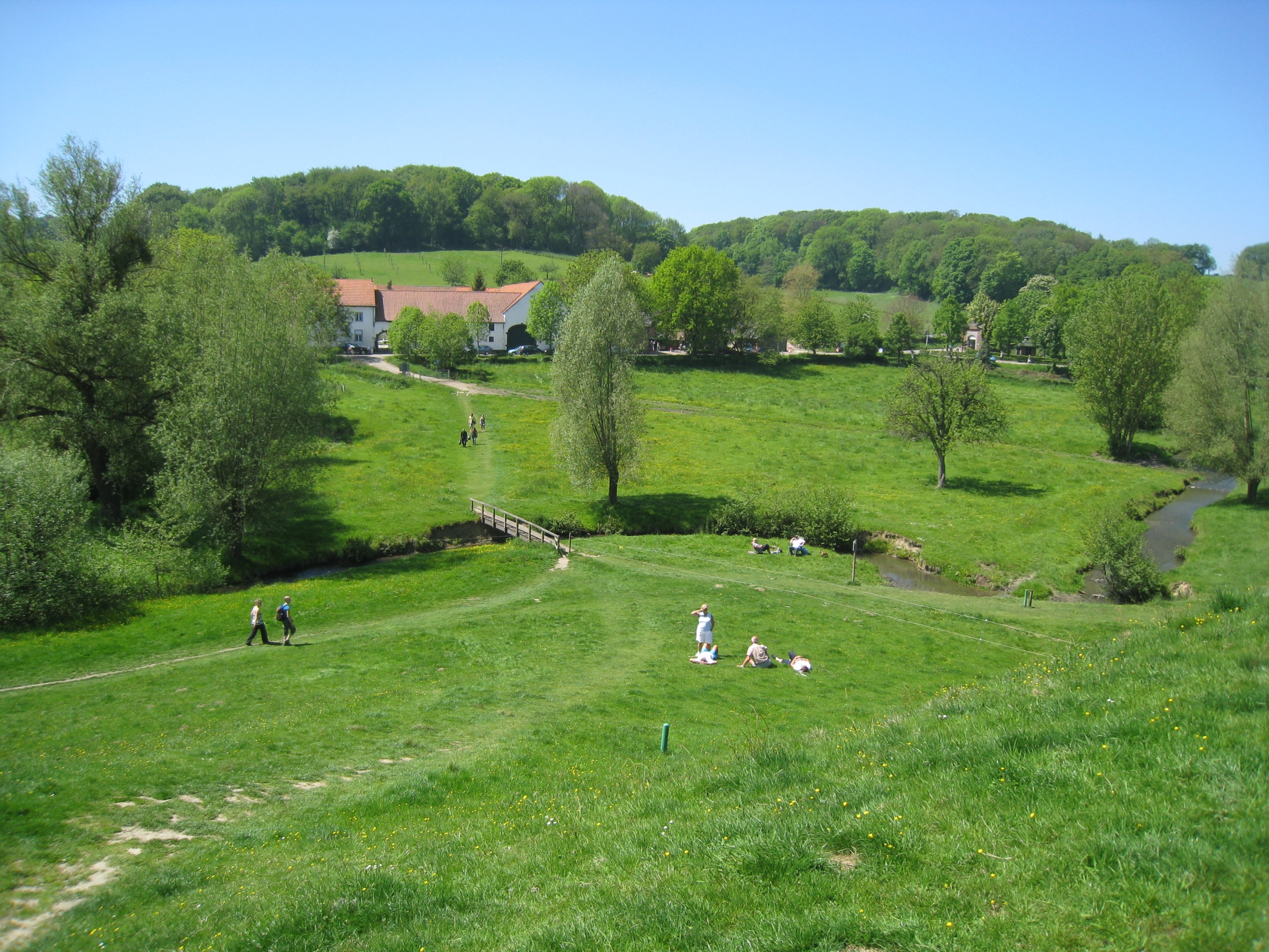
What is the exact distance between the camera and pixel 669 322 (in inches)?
4242

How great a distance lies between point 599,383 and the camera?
1842 inches

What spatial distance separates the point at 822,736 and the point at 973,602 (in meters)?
21.8

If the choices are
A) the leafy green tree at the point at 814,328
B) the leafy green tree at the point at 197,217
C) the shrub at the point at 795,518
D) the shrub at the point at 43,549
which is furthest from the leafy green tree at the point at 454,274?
the shrub at the point at 43,549

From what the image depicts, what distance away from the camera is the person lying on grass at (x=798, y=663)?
953 inches

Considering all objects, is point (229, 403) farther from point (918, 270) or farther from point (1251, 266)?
point (918, 270)

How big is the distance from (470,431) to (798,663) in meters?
47.1

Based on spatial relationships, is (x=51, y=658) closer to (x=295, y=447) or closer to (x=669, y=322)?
(x=295, y=447)

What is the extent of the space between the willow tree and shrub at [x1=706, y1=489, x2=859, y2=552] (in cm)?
688

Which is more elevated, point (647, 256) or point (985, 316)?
point (647, 256)

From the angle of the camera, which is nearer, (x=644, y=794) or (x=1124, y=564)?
(x=644, y=794)

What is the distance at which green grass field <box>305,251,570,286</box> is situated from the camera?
155m

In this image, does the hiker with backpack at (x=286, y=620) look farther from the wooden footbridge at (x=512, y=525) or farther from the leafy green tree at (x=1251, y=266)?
the leafy green tree at (x=1251, y=266)

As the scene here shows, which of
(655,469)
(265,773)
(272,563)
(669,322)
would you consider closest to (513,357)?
(669,322)

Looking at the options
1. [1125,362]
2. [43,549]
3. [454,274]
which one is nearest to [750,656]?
[43,549]
